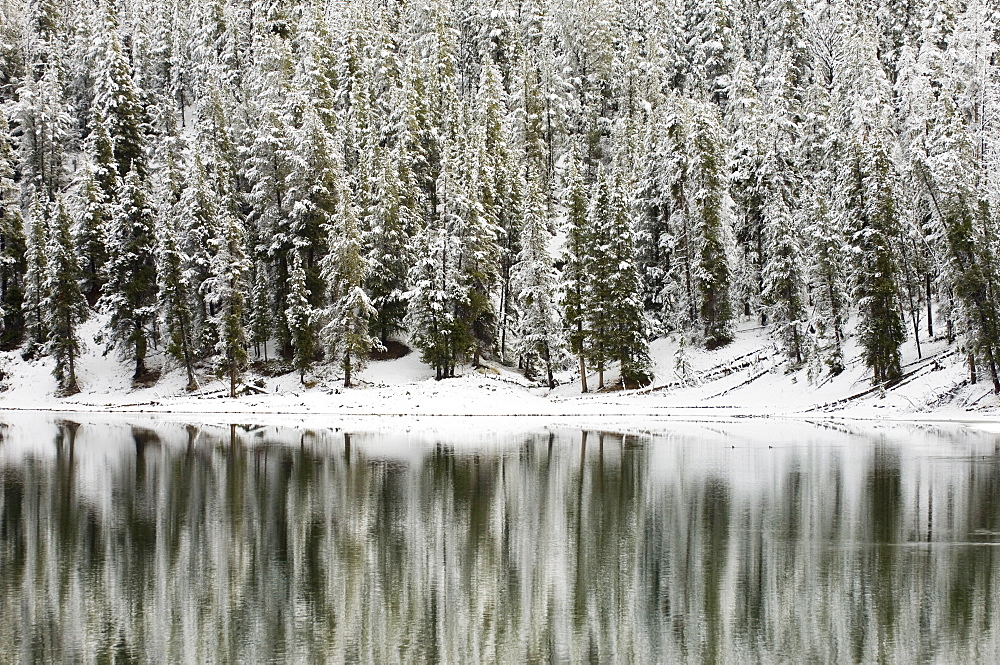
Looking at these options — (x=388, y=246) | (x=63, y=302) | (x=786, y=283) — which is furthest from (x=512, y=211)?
(x=63, y=302)

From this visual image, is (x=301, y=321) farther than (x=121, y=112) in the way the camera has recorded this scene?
No

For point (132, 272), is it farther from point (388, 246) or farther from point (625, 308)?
point (625, 308)

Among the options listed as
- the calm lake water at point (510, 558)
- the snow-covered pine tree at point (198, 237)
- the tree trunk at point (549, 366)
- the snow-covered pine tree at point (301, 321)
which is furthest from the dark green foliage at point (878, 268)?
the snow-covered pine tree at point (198, 237)

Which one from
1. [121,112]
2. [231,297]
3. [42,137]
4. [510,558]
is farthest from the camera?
[42,137]

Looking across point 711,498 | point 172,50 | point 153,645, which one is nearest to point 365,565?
point 153,645

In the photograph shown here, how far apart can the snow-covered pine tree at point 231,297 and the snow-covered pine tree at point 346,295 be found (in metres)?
3.30

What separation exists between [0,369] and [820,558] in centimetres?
6543

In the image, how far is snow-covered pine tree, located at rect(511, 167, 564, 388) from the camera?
189 feet

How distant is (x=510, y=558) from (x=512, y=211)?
53.9 m

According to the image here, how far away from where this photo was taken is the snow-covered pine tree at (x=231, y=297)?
5950 cm

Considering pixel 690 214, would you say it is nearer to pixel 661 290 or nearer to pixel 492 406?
pixel 661 290

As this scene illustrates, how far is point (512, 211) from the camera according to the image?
6881cm

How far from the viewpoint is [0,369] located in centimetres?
6844

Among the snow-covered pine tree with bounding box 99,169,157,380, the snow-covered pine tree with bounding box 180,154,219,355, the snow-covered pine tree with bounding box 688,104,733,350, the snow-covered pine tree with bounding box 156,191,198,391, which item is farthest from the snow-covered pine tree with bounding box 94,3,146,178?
the snow-covered pine tree with bounding box 688,104,733,350
